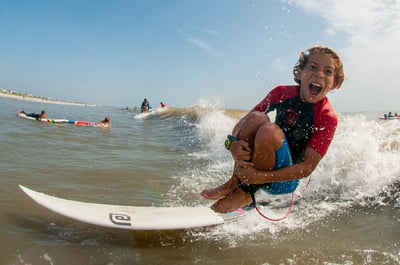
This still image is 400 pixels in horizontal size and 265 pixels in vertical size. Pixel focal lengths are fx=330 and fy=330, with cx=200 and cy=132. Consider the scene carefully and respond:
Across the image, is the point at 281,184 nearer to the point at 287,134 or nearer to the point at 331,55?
the point at 287,134

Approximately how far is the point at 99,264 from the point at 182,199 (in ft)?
9.37

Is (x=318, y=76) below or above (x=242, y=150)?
above

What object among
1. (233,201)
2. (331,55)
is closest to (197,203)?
(233,201)

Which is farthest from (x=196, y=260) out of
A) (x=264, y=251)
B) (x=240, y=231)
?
(x=240, y=231)

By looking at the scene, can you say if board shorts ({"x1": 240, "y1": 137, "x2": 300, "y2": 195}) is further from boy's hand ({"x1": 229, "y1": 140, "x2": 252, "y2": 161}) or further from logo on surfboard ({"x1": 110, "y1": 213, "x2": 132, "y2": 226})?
logo on surfboard ({"x1": 110, "y1": 213, "x2": 132, "y2": 226})

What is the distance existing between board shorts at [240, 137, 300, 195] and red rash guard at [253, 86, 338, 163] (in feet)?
0.84

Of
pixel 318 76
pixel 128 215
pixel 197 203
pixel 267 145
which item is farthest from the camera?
pixel 197 203

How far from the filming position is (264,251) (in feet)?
12.8

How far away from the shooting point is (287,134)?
3793 mm

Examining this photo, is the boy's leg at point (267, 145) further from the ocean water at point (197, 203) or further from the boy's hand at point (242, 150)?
the ocean water at point (197, 203)

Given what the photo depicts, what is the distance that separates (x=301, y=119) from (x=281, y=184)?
76cm

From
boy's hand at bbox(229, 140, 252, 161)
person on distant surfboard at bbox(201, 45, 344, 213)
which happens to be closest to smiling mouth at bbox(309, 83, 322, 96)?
person on distant surfboard at bbox(201, 45, 344, 213)

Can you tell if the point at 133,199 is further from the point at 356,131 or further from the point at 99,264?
the point at 356,131

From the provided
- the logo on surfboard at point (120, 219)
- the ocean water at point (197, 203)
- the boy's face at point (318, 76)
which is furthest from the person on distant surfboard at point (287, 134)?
the logo on surfboard at point (120, 219)
